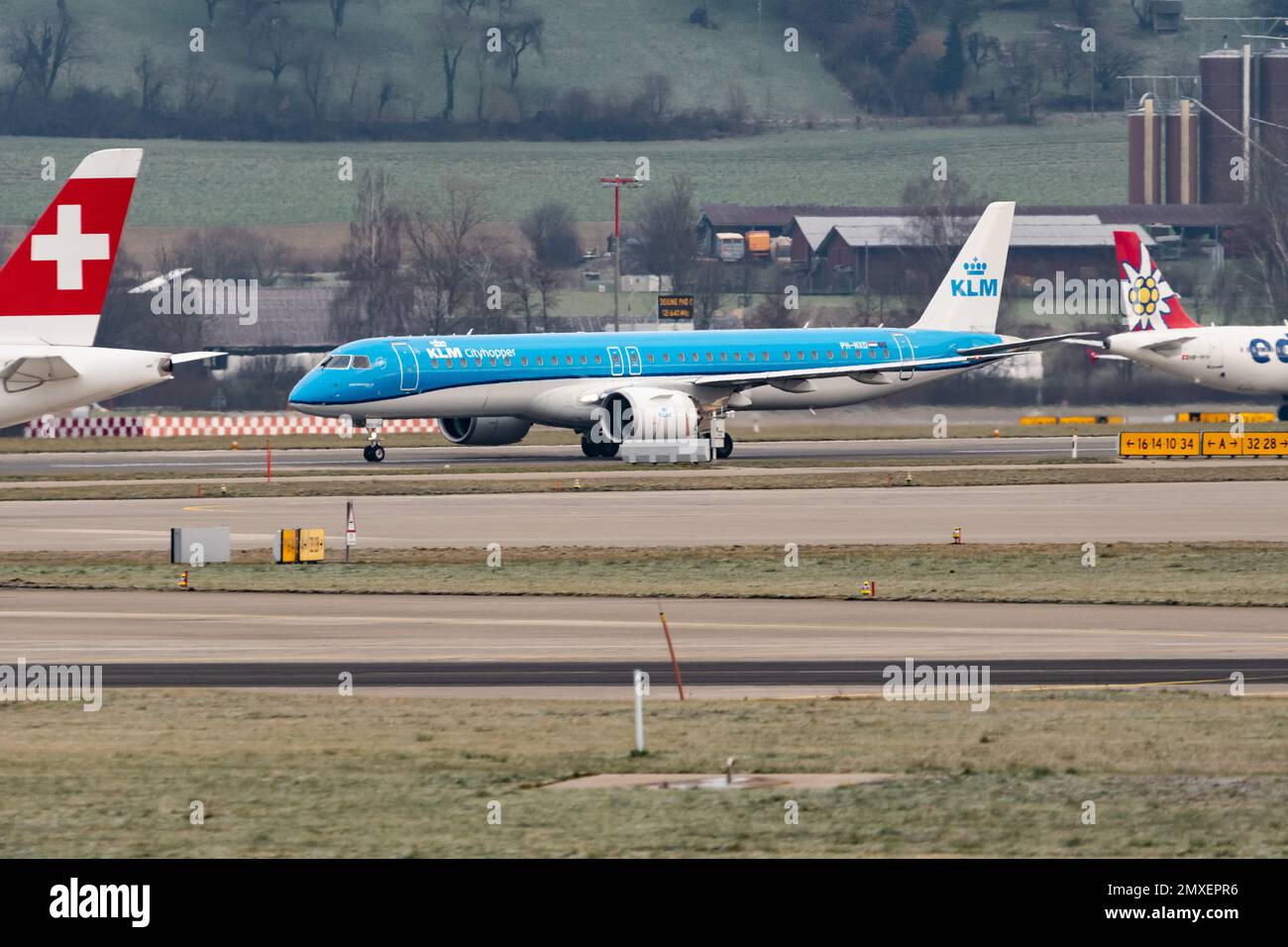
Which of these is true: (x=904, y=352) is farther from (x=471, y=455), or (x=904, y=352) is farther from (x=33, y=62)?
(x=33, y=62)

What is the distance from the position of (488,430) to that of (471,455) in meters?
1.75

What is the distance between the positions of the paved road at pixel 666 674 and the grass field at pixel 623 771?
1.59 m

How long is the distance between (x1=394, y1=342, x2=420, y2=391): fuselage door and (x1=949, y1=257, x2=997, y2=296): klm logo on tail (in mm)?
26004

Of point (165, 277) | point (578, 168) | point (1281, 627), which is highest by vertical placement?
point (578, 168)

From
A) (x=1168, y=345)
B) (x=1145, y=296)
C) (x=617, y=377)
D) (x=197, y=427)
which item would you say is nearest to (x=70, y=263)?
(x=617, y=377)

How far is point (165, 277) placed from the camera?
13950cm

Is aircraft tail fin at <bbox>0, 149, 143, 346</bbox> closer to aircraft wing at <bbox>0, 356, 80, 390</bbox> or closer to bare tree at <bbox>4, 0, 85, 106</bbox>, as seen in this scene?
aircraft wing at <bbox>0, 356, 80, 390</bbox>

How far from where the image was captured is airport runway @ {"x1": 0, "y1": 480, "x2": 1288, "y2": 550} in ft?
163

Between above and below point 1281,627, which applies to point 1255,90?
above

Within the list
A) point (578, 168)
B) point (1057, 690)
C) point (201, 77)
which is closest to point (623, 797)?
point (1057, 690)

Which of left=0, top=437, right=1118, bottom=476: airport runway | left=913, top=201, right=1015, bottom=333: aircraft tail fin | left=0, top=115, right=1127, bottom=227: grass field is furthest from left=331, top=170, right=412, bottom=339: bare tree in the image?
left=913, top=201, right=1015, bottom=333: aircraft tail fin

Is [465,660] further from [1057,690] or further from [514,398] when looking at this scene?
[514,398]

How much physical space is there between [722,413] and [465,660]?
170 feet
